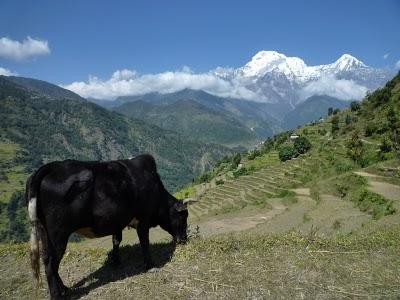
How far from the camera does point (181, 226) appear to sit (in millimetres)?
11172

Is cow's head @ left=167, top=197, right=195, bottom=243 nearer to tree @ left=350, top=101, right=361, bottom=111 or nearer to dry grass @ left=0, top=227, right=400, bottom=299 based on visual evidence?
dry grass @ left=0, top=227, right=400, bottom=299

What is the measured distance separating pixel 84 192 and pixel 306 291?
4.49m

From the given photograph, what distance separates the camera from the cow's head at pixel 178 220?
1097 cm

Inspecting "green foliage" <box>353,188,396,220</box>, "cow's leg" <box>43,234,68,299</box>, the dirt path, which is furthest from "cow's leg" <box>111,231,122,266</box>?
the dirt path

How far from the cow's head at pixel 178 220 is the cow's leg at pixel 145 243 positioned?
3.09 ft

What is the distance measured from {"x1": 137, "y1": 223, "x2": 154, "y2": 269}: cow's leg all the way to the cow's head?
3.09 feet

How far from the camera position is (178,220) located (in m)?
11.1

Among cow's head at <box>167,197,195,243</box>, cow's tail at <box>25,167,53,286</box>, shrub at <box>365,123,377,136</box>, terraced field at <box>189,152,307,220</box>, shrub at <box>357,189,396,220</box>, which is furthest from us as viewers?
shrub at <box>365,123,377,136</box>

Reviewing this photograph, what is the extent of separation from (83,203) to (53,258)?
1130 mm

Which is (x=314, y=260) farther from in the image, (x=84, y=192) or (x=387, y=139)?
(x=387, y=139)

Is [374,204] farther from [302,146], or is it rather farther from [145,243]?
[302,146]

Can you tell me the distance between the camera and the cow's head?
1097 cm

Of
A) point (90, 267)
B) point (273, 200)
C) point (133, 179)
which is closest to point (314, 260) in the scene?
point (133, 179)

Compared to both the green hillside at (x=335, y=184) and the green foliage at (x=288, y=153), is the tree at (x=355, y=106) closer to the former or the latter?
the green hillside at (x=335, y=184)
